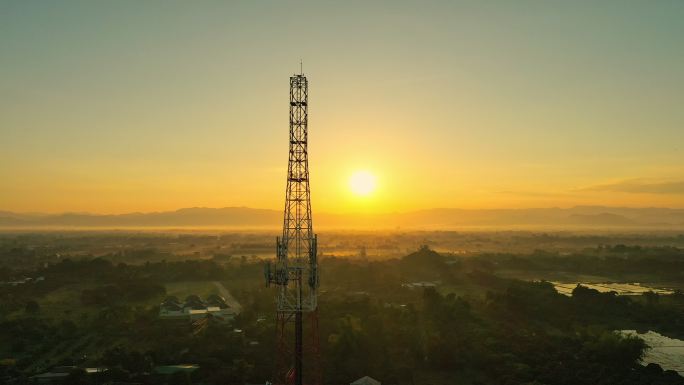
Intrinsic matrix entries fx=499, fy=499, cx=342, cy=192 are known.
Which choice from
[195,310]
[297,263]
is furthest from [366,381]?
[195,310]

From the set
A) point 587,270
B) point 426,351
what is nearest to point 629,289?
point 587,270

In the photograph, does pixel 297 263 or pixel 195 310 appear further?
pixel 195 310

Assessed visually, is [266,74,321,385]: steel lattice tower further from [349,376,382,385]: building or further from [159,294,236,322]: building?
[159,294,236,322]: building

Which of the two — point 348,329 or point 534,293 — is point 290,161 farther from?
point 534,293

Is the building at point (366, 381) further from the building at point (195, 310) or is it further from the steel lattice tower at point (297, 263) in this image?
the building at point (195, 310)

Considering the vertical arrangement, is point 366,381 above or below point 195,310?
below

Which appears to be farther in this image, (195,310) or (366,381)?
(195,310)

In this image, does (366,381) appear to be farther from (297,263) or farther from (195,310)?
(195,310)

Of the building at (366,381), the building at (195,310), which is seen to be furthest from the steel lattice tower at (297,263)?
the building at (195,310)

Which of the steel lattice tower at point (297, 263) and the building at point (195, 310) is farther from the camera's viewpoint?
the building at point (195, 310)
